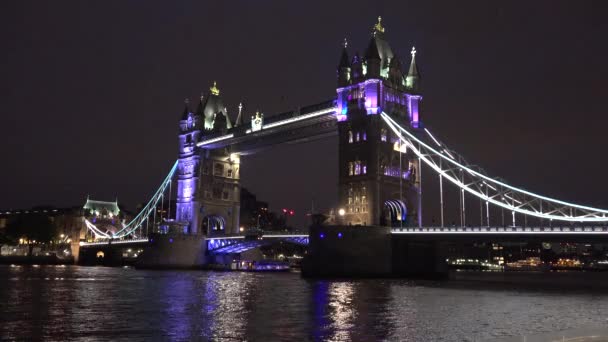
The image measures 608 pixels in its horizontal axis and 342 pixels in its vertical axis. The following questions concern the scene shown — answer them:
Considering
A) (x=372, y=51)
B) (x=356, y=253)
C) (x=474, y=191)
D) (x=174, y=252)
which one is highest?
(x=372, y=51)

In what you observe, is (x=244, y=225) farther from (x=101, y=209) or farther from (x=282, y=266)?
(x=282, y=266)

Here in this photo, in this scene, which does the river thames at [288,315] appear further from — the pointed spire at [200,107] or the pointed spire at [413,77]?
the pointed spire at [200,107]

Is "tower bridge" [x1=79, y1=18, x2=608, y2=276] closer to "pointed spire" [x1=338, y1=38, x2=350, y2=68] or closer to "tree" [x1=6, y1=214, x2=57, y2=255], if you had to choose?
"pointed spire" [x1=338, y1=38, x2=350, y2=68]

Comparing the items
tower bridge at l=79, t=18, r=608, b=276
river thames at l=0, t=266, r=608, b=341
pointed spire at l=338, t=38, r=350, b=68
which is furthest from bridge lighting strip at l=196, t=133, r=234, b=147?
river thames at l=0, t=266, r=608, b=341

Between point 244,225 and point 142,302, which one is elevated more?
point 244,225

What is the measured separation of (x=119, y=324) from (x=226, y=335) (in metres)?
4.28

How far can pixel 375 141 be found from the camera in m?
58.3

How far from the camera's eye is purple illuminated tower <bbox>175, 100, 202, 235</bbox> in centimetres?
8281

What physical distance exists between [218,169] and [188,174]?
3.96 meters

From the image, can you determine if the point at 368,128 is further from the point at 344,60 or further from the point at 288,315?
the point at 288,315

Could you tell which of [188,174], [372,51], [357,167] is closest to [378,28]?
[372,51]

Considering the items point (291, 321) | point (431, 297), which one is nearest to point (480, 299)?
point (431, 297)

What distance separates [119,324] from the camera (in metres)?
20.6

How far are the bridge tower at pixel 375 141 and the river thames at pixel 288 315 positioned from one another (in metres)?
22.0
